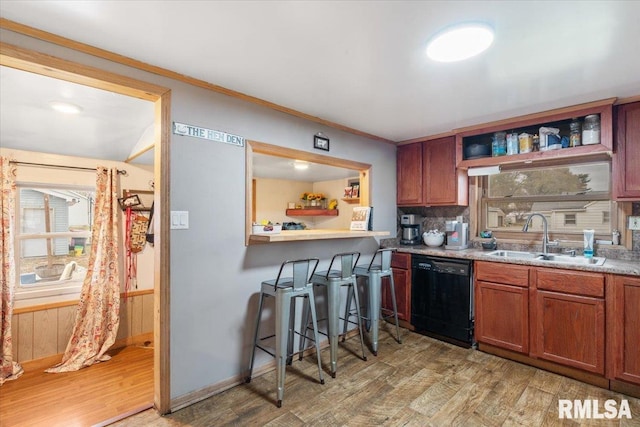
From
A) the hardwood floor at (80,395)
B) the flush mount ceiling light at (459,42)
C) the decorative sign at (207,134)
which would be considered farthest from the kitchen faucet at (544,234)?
the hardwood floor at (80,395)

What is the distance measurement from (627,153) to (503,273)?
133cm

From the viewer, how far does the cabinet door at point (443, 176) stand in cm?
338

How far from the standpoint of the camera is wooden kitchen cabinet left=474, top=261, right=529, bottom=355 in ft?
8.55

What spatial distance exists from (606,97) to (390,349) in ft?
9.02

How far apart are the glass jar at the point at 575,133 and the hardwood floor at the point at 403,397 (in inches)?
76.6

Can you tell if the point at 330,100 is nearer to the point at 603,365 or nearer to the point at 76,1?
the point at 76,1

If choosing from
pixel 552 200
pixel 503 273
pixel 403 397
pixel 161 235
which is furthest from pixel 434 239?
pixel 161 235

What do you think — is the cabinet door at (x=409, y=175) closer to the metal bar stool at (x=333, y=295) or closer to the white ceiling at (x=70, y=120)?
the metal bar stool at (x=333, y=295)

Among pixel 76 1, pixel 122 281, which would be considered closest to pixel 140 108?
pixel 76 1

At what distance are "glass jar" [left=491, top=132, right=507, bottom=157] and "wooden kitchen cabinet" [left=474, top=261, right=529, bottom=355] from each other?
3.69 feet

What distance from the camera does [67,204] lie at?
305cm

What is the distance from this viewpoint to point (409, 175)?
3.75 m

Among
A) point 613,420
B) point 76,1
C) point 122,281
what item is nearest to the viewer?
point 76,1

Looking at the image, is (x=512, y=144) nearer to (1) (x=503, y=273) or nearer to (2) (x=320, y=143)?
(1) (x=503, y=273)
